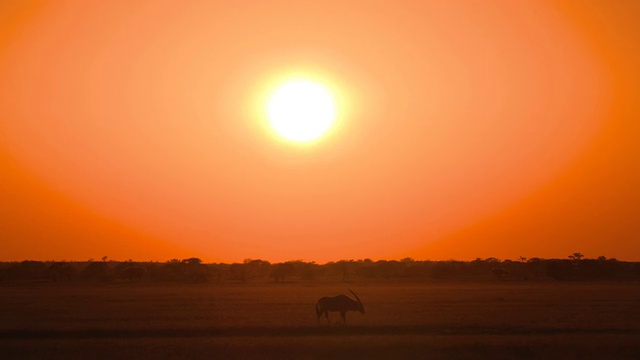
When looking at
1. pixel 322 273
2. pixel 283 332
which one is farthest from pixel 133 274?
pixel 283 332

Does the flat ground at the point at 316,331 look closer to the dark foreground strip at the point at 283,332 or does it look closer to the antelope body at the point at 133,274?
the dark foreground strip at the point at 283,332

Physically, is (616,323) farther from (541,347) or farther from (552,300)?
(552,300)

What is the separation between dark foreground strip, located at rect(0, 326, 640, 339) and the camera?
2792cm

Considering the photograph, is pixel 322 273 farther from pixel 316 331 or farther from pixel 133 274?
pixel 316 331

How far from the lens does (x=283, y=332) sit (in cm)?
2894

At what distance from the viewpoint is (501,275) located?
329 feet

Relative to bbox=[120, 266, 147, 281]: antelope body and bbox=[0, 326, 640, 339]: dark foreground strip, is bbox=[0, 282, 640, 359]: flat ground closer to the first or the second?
bbox=[0, 326, 640, 339]: dark foreground strip

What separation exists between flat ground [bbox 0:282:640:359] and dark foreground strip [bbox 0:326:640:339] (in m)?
0.04

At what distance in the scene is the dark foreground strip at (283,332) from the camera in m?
27.9

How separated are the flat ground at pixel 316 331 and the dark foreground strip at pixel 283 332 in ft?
0.12

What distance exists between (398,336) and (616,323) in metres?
10.2

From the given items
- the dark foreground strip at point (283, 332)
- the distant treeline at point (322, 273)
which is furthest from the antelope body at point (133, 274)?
the dark foreground strip at point (283, 332)

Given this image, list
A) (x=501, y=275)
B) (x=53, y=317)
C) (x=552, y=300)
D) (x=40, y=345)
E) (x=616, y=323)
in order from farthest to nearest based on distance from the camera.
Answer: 1. (x=501, y=275)
2. (x=552, y=300)
3. (x=53, y=317)
4. (x=616, y=323)
5. (x=40, y=345)

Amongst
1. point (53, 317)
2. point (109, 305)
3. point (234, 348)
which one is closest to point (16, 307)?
point (109, 305)
